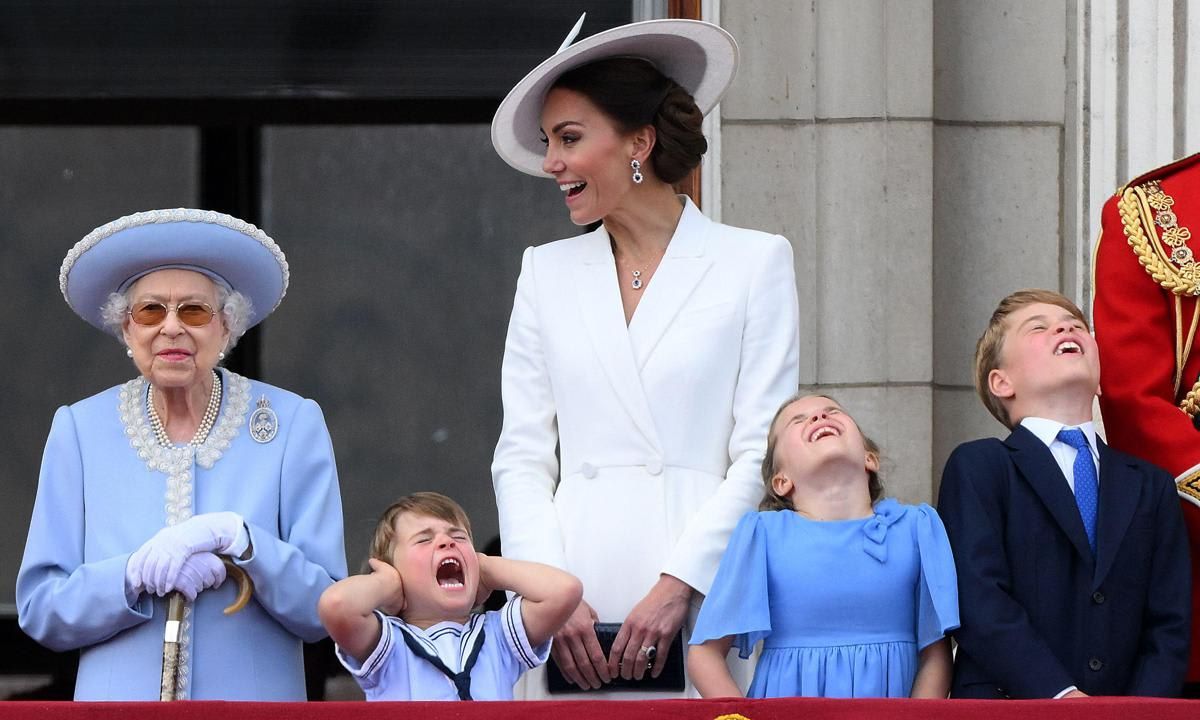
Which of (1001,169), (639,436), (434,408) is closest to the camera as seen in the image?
(639,436)

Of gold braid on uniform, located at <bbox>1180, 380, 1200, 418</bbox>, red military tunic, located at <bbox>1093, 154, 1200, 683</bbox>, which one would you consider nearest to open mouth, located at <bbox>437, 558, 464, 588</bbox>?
red military tunic, located at <bbox>1093, 154, 1200, 683</bbox>

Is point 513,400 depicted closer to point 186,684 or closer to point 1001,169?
point 186,684

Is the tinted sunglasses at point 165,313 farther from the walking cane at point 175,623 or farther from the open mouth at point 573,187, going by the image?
the open mouth at point 573,187

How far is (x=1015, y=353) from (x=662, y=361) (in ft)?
2.08

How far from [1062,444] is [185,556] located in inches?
59.1

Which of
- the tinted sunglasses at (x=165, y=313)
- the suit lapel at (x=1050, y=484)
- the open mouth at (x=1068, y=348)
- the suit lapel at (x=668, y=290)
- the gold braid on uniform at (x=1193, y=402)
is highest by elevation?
the suit lapel at (x=668, y=290)

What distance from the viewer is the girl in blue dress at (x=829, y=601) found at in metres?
3.55

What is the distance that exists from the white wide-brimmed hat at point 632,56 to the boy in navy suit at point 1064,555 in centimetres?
87

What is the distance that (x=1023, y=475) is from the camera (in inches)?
142

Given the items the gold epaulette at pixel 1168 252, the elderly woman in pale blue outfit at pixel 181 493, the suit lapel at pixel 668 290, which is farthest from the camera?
the suit lapel at pixel 668 290

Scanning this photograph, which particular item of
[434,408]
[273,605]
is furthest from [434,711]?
[434,408]

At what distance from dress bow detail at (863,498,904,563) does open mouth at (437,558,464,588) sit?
0.69 m

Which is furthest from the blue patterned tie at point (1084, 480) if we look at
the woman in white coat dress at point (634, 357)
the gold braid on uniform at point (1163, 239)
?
the woman in white coat dress at point (634, 357)

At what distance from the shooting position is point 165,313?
3.73 m
